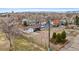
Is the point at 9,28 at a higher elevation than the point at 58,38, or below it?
higher

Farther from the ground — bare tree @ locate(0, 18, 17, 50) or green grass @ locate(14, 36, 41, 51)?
bare tree @ locate(0, 18, 17, 50)

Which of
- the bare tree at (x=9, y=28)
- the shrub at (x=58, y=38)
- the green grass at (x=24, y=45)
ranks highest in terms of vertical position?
the bare tree at (x=9, y=28)

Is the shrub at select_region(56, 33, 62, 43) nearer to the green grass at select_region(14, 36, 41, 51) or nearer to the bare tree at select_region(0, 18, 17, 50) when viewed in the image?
the green grass at select_region(14, 36, 41, 51)

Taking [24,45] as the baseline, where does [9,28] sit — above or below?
above

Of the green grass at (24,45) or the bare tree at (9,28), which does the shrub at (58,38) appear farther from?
the bare tree at (9,28)

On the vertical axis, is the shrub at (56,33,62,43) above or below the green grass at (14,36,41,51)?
above

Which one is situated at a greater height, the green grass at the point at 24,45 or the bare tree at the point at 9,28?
the bare tree at the point at 9,28

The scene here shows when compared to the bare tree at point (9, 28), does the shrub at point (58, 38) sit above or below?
below

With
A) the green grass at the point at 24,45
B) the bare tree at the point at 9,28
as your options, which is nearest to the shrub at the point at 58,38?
the green grass at the point at 24,45

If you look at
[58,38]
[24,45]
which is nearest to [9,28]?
[24,45]

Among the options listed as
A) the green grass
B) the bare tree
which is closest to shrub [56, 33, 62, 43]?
the green grass

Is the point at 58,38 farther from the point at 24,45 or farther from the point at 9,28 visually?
the point at 9,28

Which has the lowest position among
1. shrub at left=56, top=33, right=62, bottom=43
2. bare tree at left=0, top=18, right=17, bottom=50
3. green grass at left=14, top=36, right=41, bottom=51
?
green grass at left=14, top=36, right=41, bottom=51
